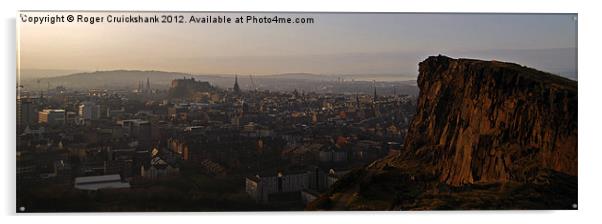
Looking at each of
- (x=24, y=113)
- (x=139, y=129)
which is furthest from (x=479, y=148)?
(x=24, y=113)

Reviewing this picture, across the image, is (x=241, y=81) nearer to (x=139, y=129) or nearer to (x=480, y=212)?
(x=139, y=129)

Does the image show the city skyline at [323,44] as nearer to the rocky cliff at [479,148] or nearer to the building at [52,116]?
the rocky cliff at [479,148]

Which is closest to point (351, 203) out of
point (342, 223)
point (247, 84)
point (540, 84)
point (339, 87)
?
point (342, 223)

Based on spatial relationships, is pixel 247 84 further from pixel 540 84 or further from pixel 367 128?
pixel 540 84

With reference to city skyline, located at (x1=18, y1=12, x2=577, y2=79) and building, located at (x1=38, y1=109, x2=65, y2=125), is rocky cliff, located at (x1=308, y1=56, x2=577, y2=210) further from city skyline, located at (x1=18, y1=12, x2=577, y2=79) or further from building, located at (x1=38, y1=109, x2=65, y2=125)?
building, located at (x1=38, y1=109, x2=65, y2=125)
